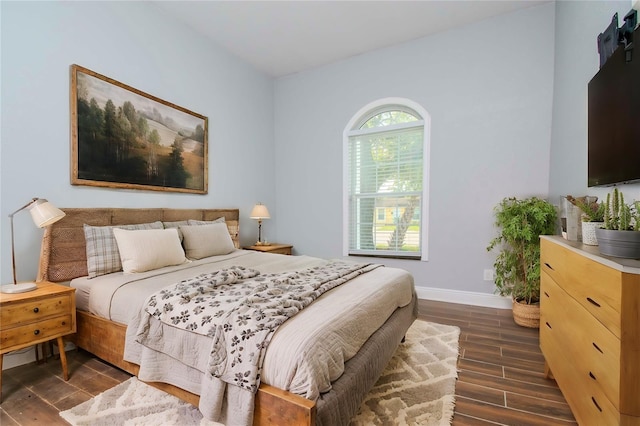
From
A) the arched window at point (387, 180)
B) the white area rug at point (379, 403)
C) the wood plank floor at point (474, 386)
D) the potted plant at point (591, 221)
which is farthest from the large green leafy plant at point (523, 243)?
the white area rug at point (379, 403)

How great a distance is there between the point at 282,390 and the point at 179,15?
3.69m

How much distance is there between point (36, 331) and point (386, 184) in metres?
3.55

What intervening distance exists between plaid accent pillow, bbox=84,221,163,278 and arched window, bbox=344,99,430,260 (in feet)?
8.83

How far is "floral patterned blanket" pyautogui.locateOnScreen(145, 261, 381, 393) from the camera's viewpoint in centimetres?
A: 118

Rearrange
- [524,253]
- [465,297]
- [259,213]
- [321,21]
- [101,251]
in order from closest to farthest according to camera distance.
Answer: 1. [101,251]
2. [524,253]
3. [321,21]
4. [465,297]
5. [259,213]

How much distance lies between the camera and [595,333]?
3.80 feet

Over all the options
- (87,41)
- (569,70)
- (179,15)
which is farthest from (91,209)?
(569,70)

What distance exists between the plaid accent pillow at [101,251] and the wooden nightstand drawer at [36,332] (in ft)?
1.31

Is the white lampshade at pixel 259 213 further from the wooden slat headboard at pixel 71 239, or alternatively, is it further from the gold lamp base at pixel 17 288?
the gold lamp base at pixel 17 288

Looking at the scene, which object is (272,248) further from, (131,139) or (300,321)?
(300,321)

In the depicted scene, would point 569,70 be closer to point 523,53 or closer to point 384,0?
point 523,53

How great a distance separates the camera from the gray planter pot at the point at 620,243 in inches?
43.4

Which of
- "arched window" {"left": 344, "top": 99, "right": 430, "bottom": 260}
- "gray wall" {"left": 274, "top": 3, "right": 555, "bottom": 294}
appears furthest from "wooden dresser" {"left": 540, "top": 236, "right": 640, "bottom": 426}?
"arched window" {"left": 344, "top": 99, "right": 430, "bottom": 260}

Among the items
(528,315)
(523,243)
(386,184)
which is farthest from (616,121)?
(386,184)
